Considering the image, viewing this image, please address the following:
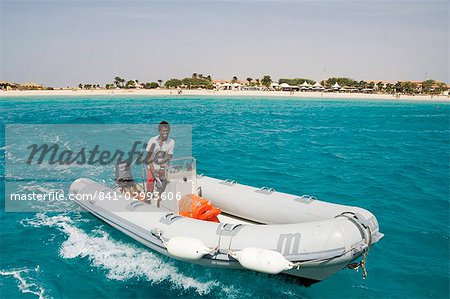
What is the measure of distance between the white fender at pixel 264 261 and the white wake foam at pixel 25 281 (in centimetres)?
333

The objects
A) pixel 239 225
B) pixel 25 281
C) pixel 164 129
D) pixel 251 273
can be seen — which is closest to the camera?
pixel 239 225

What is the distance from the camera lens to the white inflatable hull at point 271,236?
15.0 feet

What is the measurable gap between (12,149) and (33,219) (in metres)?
9.16

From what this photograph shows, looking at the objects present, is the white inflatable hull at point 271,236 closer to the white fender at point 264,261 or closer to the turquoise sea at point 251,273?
the white fender at point 264,261

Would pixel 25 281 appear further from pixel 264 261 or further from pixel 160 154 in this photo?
pixel 264 261

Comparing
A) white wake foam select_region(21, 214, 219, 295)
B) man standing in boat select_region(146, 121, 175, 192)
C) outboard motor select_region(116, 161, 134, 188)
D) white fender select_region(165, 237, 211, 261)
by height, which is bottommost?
white wake foam select_region(21, 214, 219, 295)

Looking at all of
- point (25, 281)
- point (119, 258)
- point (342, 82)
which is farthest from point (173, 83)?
point (25, 281)

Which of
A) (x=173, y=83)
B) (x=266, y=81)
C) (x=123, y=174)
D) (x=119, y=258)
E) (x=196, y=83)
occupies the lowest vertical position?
(x=119, y=258)

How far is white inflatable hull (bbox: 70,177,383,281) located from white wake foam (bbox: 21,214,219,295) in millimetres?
501

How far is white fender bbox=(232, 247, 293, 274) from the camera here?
4.37 m

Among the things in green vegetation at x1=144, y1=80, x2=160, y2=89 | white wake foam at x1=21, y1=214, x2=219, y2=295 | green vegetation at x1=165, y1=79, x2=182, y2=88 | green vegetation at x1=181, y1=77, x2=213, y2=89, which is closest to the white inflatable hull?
white wake foam at x1=21, y1=214, x2=219, y2=295

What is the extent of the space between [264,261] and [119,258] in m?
3.13

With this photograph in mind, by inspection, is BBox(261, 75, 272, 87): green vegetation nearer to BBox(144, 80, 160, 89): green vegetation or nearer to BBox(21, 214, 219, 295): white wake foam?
BBox(144, 80, 160, 89): green vegetation

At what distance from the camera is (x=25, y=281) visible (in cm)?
571
